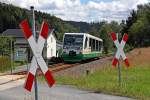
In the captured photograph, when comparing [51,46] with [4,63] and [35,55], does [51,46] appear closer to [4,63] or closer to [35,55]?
[4,63]

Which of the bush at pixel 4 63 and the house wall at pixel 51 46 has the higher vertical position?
Answer: the house wall at pixel 51 46

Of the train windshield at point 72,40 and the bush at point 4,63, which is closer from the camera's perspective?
the bush at point 4,63

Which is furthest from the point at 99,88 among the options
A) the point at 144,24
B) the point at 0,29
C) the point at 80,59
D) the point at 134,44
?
the point at 0,29

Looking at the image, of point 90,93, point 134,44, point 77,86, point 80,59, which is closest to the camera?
point 90,93

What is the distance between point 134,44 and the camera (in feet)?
407

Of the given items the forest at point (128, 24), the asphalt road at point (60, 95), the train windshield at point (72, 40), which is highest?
the forest at point (128, 24)

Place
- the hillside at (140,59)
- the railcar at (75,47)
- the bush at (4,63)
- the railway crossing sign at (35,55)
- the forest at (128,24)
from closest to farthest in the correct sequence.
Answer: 1. the railway crossing sign at (35,55)
2. the hillside at (140,59)
3. the bush at (4,63)
4. the railcar at (75,47)
5. the forest at (128,24)

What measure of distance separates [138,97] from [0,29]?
125283 mm

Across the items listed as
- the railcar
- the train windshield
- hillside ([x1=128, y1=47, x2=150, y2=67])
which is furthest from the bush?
hillside ([x1=128, y1=47, x2=150, y2=67])

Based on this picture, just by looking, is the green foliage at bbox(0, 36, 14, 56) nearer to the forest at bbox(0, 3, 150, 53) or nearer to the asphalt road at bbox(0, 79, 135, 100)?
the forest at bbox(0, 3, 150, 53)

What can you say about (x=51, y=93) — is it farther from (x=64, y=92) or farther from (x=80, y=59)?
(x=80, y=59)

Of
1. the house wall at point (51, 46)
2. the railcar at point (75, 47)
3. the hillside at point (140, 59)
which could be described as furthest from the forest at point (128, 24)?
the railcar at point (75, 47)

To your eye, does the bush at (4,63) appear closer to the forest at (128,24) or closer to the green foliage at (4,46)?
the green foliage at (4,46)

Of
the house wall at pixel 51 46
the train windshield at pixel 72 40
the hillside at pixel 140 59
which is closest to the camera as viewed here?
the hillside at pixel 140 59
